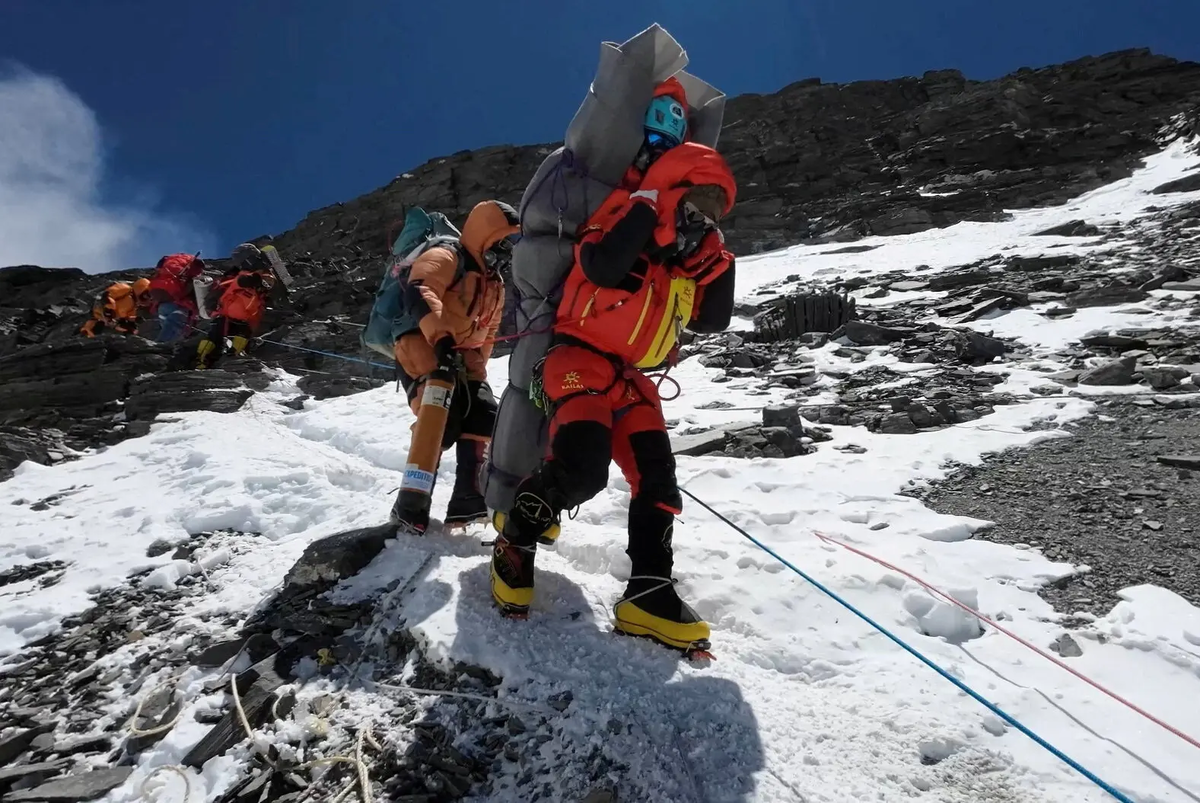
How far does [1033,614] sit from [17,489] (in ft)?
27.5

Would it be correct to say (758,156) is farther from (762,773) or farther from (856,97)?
(762,773)

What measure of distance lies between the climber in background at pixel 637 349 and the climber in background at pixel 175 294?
1482 cm

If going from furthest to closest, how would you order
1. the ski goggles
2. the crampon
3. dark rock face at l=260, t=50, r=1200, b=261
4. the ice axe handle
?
dark rock face at l=260, t=50, r=1200, b=261 < the ice axe handle < the ski goggles < the crampon

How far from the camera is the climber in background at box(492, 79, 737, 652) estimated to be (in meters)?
2.72

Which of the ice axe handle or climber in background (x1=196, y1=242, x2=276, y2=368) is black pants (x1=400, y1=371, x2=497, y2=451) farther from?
climber in background (x1=196, y1=242, x2=276, y2=368)

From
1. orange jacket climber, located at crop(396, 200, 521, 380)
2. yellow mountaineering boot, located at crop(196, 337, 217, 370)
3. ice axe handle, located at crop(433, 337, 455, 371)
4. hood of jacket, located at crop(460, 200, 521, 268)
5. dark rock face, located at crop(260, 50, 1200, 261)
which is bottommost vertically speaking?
yellow mountaineering boot, located at crop(196, 337, 217, 370)

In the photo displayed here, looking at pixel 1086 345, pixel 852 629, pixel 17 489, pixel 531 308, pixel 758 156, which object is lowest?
pixel 17 489

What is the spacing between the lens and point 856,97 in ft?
147

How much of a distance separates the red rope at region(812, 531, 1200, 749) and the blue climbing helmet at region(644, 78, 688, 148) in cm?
223

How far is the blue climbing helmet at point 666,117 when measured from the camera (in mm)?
3064

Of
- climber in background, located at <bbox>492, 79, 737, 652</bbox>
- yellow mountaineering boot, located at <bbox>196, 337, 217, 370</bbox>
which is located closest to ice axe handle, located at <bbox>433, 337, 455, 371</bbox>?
climber in background, located at <bbox>492, 79, 737, 652</bbox>

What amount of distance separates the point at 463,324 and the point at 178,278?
13.4 meters

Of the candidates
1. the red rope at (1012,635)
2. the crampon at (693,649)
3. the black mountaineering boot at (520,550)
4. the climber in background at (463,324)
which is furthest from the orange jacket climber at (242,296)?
the crampon at (693,649)

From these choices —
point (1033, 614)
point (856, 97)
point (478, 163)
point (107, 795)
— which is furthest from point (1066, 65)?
point (107, 795)
